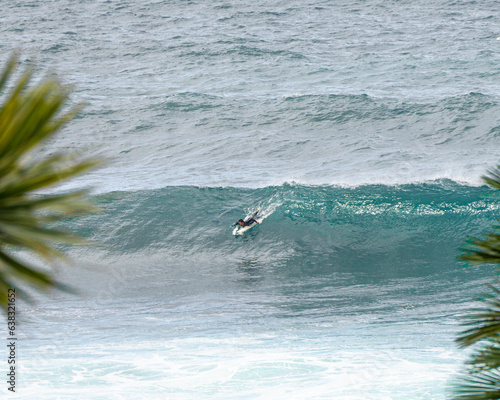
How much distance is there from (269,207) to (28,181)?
16.8 m

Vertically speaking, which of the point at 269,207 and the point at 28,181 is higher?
the point at 269,207

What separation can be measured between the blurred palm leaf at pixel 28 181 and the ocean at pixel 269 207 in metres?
0.12

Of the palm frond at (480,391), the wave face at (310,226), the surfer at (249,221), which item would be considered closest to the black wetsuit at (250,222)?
the surfer at (249,221)

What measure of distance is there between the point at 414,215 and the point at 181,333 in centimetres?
914

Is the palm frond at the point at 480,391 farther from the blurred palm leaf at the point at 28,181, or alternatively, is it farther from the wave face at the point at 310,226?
the wave face at the point at 310,226

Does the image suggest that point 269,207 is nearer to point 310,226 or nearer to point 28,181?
point 310,226

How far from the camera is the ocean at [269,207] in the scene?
9703 millimetres

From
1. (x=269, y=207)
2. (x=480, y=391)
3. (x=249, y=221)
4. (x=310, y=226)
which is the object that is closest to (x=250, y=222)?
(x=249, y=221)

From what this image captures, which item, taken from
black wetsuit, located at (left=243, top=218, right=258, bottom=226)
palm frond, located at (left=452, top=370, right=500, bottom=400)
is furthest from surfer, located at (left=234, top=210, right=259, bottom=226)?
palm frond, located at (left=452, top=370, right=500, bottom=400)

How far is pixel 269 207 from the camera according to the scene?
59.0 ft

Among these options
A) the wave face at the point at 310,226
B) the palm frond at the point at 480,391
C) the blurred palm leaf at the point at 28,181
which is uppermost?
the wave face at the point at 310,226

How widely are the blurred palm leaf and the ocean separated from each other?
0.12 meters

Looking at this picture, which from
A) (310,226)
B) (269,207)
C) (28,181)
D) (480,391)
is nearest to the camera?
(28,181)

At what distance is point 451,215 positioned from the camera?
17.5m
